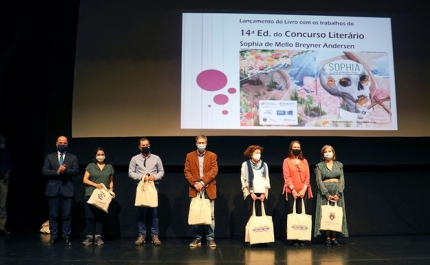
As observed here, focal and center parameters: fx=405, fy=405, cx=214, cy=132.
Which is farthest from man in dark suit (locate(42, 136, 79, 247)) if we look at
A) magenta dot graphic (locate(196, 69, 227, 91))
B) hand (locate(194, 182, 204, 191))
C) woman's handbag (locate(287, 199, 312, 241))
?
woman's handbag (locate(287, 199, 312, 241))

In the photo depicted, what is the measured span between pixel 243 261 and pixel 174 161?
2049 millimetres

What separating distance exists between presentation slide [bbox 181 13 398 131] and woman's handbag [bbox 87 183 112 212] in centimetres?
144

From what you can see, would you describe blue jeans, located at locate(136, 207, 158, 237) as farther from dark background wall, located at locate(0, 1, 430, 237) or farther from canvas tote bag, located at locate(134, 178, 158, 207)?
dark background wall, located at locate(0, 1, 430, 237)

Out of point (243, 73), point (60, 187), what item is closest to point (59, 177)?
point (60, 187)

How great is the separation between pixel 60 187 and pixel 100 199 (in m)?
0.57

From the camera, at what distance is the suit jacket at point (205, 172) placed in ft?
15.8

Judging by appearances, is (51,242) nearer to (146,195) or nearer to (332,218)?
(146,195)

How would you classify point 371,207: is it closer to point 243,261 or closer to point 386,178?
point 386,178

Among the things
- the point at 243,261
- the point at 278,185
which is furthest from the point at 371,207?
the point at 243,261

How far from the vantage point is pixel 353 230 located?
19.1 feet

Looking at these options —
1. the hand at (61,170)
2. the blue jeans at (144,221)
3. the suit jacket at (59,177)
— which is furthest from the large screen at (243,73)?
the blue jeans at (144,221)

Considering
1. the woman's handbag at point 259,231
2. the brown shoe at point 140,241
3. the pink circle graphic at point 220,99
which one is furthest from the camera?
the pink circle graphic at point 220,99

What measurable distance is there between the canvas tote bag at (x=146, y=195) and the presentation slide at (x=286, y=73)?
1124mm

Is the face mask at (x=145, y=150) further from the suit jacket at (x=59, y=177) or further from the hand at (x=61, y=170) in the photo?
the hand at (x=61, y=170)
